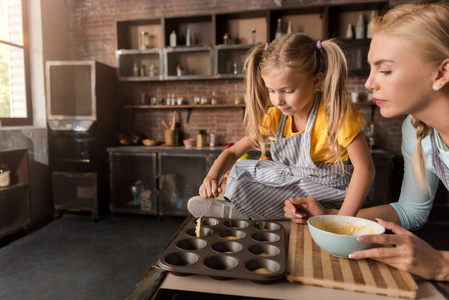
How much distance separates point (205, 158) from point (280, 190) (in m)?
2.20

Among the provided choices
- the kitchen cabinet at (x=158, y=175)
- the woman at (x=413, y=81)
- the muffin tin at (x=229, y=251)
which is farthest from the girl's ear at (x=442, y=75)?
the kitchen cabinet at (x=158, y=175)

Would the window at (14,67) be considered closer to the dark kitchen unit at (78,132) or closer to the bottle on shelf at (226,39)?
the dark kitchen unit at (78,132)

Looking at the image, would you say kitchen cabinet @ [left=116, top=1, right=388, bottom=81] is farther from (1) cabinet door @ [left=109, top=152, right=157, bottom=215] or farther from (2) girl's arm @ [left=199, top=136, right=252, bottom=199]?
(2) girl's arm @ [left=199, top=136, right=252, bottom=199]

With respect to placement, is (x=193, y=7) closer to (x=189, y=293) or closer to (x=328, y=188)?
(x=328, y=188)

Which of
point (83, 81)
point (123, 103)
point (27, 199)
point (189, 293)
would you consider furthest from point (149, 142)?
point (189, 293)

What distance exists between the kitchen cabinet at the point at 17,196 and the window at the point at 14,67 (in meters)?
0.49

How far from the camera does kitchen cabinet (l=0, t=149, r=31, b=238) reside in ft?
9.84

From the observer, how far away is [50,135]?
11.6 ft

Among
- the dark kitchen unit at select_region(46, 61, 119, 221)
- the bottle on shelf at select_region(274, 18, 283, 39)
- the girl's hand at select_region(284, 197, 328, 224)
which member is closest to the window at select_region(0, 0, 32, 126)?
the dark kitchen unit at select_region(46, 61, 119, 221)

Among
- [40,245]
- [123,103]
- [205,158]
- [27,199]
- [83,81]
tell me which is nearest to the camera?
[40,245]

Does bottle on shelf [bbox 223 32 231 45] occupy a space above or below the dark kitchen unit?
above

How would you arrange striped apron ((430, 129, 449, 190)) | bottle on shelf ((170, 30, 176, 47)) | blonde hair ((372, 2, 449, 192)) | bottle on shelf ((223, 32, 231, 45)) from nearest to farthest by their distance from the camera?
blonde hair ((372, 2, 449, 192)) → striped apron ((430, 129, 449, 190)) → bottle on shelf ((223, 32, 231, 45)) → bottle on shelf ((170, 30, 176, 47))

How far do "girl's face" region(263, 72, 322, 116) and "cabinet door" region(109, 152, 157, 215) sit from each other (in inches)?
99.8

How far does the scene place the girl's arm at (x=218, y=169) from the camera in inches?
45.4
